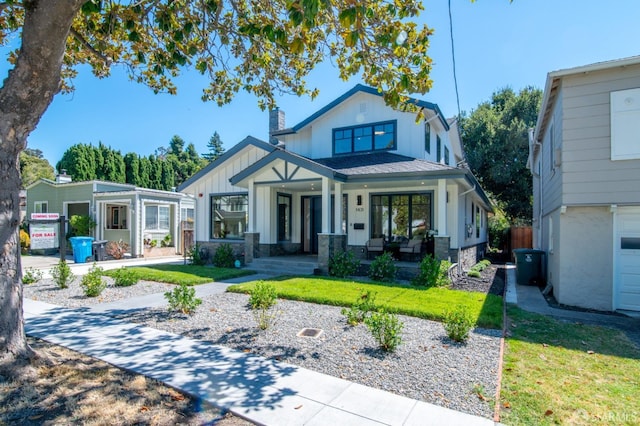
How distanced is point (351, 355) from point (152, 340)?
2.92 metres

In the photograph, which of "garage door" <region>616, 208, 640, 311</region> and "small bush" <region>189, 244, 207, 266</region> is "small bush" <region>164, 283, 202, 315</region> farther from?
"garage door" <region>616, 208, 640, 311</region>

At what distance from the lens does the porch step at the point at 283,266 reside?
38.0ft

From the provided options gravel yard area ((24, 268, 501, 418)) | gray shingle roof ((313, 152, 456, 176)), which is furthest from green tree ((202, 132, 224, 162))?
gravel yard area ((24, 268, 501, 418))

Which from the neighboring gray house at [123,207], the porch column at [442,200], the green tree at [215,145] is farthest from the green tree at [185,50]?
the green tree at [215,145]

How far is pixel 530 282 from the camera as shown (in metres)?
10.5

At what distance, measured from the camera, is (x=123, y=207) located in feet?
68.5

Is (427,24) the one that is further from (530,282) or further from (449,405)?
(530,282)

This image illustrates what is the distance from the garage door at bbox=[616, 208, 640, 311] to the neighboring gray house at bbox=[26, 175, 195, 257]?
18530 mm

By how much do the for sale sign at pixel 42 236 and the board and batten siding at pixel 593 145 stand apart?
15668 millimetres

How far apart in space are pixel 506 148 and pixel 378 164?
17.5 m

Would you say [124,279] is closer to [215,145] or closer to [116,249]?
[116,249]

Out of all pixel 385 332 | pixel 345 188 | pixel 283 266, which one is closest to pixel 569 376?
pixel 385 332

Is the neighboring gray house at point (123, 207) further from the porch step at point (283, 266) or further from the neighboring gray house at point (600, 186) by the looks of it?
the neighboring gray house at point (600, 186)

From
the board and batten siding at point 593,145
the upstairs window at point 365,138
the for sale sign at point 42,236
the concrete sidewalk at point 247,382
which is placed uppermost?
the upstairs window at point 365,138
